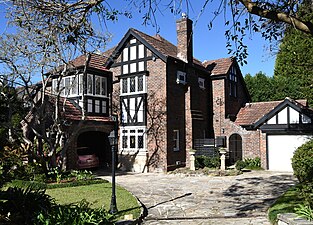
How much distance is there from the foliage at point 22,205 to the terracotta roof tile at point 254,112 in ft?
59.6

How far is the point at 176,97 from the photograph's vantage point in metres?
20.8

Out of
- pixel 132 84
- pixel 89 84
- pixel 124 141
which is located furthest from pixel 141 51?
pixel 124 141

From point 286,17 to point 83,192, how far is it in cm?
978

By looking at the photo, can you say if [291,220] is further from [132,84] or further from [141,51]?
[141,51]

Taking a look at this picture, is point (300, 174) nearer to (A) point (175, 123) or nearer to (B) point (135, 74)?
(A) point (175, 123)

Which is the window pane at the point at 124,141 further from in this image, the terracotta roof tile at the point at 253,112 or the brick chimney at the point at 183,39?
the terracotta roof tile at the point at 253,112

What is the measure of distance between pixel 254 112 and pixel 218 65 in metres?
4.77

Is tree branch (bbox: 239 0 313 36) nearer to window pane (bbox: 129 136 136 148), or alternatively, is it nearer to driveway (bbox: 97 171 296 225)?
driveway (bbox: 97 171 296 225)

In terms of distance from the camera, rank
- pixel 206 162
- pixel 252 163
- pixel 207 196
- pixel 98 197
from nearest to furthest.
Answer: pixel 98 197, pixel 207 196, pixel 206 162, pixel 252 163

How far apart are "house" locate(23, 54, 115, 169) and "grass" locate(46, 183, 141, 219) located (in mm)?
5364

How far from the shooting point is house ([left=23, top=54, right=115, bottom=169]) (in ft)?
61.1

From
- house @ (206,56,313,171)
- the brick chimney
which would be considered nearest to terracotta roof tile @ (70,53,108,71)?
the brick chimney

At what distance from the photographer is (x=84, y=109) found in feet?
59.5

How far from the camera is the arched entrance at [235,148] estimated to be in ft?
78.2
